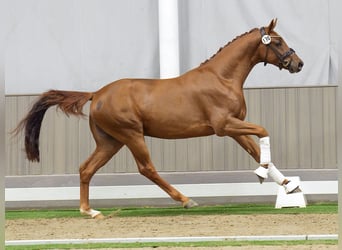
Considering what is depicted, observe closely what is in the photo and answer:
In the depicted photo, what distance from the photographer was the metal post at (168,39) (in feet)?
26.3

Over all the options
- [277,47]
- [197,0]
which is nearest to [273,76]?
[197,0]

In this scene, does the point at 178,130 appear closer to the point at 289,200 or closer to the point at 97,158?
the point at 97,158

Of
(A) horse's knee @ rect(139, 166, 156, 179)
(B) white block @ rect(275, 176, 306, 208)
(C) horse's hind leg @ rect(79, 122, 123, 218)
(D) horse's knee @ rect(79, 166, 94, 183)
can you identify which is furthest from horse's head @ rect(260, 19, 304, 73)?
(D) horse's knee @ rect(79, 166, 94, 183)

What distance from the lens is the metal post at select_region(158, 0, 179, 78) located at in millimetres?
8016

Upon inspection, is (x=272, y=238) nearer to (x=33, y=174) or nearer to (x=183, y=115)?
(x=183, y=115)

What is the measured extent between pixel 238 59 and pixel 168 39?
176cm

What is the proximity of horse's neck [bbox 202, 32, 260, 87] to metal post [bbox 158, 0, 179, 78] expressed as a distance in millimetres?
1548

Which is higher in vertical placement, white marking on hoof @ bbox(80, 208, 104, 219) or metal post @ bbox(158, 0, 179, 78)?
metal post @ bbox(158, 0, 179, 78)

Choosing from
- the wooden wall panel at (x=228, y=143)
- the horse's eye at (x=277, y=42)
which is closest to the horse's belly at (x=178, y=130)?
the horse's eye at (x=277, y=42)

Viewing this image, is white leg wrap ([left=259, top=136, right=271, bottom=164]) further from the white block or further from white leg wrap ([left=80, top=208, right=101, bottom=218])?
white leg wrap ([left=80, top=208, right=101, bottom=218])

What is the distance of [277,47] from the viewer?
643 centimetres

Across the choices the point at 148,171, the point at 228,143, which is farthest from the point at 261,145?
the point at 228,143

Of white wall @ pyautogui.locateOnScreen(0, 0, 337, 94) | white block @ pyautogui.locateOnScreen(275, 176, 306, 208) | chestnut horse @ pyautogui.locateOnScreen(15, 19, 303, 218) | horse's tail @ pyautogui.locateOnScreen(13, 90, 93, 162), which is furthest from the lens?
white wall @ pyautogui.locateOnScreen(0, 0, 337, 94)

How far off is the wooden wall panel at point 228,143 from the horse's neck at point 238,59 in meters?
1.53
